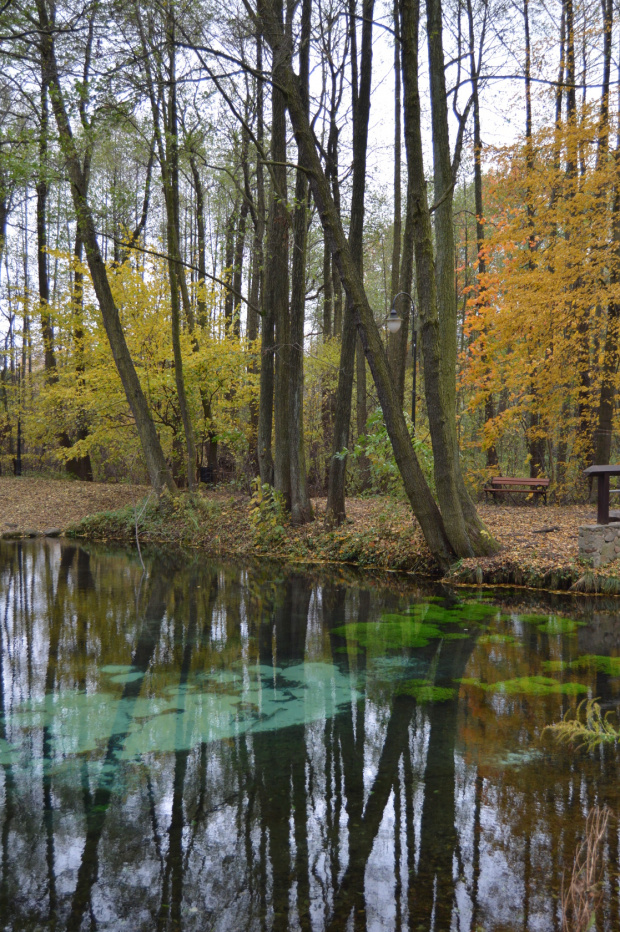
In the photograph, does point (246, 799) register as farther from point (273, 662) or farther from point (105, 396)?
point (105, 396)

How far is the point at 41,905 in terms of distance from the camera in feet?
8.61

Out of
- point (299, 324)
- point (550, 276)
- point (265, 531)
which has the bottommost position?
point (265, 531)

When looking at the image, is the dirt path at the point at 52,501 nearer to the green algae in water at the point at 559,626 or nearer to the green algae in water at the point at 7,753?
the green algae in water at the point at 559,626

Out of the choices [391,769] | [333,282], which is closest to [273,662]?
[391,769]

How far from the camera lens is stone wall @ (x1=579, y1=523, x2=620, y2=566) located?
831cm

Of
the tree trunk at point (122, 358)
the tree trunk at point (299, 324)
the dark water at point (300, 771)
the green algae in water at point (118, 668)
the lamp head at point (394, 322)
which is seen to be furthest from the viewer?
the tree trunk at point (122, 358)

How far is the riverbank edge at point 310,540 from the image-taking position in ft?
28.3

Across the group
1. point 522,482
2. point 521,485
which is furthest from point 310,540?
point 521,485

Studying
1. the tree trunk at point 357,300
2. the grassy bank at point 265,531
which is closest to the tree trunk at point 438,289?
the tree trunk at point 357,300

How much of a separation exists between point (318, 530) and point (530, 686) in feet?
22.6

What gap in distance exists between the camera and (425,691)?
204 inches

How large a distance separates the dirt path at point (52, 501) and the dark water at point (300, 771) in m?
8.84

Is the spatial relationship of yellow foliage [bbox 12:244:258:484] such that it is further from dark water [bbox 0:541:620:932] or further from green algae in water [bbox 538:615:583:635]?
green algae in water [bbox 538:615:583:635]

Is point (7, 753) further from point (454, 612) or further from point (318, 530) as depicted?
point (318, 530)
